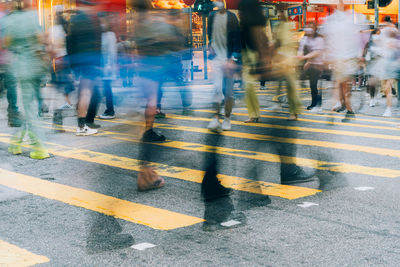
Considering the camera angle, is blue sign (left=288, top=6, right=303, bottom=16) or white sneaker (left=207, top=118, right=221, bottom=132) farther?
blue sign (left=288, top=6, right=303, bottom=16)

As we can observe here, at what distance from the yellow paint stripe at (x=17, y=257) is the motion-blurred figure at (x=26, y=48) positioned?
10.1 feet

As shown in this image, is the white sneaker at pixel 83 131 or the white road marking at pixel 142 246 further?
the white sneaker at pixel 83 131

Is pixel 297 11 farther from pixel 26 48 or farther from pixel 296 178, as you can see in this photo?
pixel 296 178

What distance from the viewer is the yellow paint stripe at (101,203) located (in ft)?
14.1

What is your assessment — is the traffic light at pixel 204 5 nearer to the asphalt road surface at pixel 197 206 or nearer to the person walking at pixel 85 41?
the asphalt road surface at pixel 197 206

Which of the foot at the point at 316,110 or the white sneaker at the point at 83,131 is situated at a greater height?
the white sneaker at the point at 83,131

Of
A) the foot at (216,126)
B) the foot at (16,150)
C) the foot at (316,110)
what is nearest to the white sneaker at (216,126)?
the foot at (216,126)

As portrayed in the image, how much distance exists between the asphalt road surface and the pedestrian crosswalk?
0.02 m

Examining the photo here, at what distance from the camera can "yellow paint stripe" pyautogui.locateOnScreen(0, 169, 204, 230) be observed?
4.29 meters

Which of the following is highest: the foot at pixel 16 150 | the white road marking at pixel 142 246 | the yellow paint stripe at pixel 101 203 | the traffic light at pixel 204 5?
the traffic light at pixel 204 5

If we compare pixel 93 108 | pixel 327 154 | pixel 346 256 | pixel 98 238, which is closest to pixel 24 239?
pixel 98 238

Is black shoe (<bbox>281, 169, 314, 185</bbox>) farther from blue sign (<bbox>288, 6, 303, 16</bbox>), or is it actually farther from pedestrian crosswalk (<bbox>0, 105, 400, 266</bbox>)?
blue sign (<bbox>288, 6, 303, 16</bbox>)

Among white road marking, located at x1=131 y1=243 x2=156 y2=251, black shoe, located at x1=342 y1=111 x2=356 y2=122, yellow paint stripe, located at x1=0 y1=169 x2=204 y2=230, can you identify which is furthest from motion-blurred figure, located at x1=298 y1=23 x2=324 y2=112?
white road marking, located at x1=131 y1=243 x2=156 y2=251

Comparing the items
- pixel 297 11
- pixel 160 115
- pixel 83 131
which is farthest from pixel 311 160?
pixel 297 11
